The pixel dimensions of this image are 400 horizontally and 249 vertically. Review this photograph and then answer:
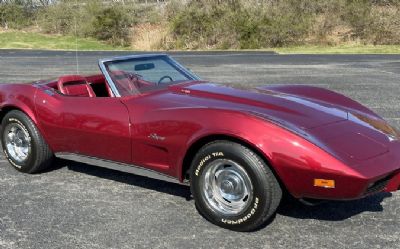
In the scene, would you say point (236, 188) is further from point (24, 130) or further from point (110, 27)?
point (110, 27)

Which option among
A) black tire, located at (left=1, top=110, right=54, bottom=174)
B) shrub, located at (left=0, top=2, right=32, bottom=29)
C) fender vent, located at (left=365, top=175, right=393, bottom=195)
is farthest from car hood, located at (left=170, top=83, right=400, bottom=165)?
shrub, located at (left=0, top=2, right=32, bottom=29)

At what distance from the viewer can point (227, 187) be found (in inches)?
145

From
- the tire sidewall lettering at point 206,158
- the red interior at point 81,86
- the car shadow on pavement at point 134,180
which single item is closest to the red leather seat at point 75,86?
the red interior at point 81,86

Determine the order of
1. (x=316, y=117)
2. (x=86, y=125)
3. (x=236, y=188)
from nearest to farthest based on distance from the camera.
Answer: (x=236, y=188) < (x=316, y=117) < (x=86, y=125)

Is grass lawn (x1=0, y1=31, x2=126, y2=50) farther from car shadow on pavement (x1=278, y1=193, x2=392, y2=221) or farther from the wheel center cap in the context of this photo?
the wheel center cap

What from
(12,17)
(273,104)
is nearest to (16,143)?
(273,104)

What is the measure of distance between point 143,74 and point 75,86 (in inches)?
33.5

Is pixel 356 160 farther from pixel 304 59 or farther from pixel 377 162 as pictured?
pixel 304 59

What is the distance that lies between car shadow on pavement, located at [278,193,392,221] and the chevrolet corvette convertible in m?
0.55

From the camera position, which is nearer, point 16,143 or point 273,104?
point 273,104

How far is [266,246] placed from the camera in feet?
11.3

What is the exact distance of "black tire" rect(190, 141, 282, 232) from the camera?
11.2 feet

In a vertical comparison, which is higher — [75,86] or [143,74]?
[143,74]

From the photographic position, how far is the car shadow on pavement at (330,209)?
400 centimetres
